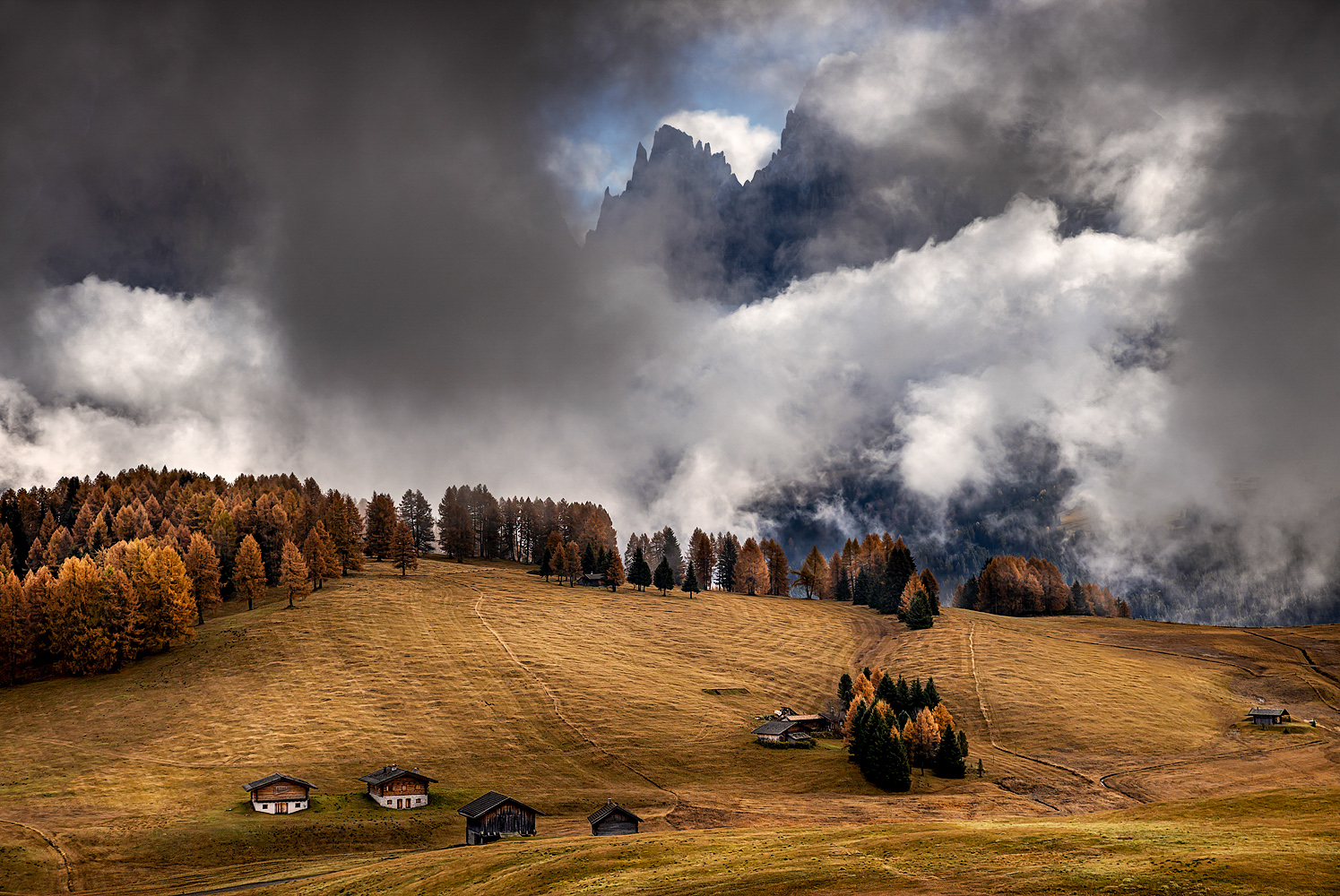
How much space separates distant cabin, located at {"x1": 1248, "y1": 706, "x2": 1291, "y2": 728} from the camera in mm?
96875

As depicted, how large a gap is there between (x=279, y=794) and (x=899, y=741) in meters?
60.2

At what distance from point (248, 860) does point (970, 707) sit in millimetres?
85602

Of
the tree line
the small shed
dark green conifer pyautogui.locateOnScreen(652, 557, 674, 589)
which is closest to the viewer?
the tree line

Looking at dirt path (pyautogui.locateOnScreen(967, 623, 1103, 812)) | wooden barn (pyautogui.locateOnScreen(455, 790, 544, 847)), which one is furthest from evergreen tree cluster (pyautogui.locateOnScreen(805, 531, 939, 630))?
wooden barn (pyautogui.locateOnScreen(455, 790, 544, 847))

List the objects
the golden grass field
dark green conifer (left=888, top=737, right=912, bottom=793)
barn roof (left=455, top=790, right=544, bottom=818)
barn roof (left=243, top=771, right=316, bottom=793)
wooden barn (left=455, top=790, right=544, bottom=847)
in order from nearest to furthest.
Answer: the golden grass field < wooden barn (left=455, top=790, right=544, bottom=847) < barn roof (left=455, top=790, right=544, bottom=818) < barn roof (left=243, top=771, right=316, bottom=793) < dark green conifer (left=888, top=737, right=912, bottom=793)

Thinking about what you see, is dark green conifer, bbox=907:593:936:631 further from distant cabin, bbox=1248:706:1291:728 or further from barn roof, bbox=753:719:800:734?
barn roof, bbox=753:719:800:734

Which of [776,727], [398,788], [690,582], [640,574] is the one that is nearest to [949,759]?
[776,727]

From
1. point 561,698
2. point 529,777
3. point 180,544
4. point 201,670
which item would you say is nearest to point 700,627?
point 561,698

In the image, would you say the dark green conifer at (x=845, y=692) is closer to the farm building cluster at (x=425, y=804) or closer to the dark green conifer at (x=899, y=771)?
the dark green conifer at (x=899, y=771)

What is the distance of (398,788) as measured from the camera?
69.7 meters

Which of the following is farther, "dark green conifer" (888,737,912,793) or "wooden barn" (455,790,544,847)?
"dark green conifer" (888,737,912,793)

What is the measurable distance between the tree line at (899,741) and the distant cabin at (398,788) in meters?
45.6

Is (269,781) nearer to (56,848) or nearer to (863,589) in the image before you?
(56,848)

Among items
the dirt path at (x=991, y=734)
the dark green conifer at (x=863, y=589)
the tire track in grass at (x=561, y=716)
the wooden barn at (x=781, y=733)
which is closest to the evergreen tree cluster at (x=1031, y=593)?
the dark green conifer at (x=863, y=589)
